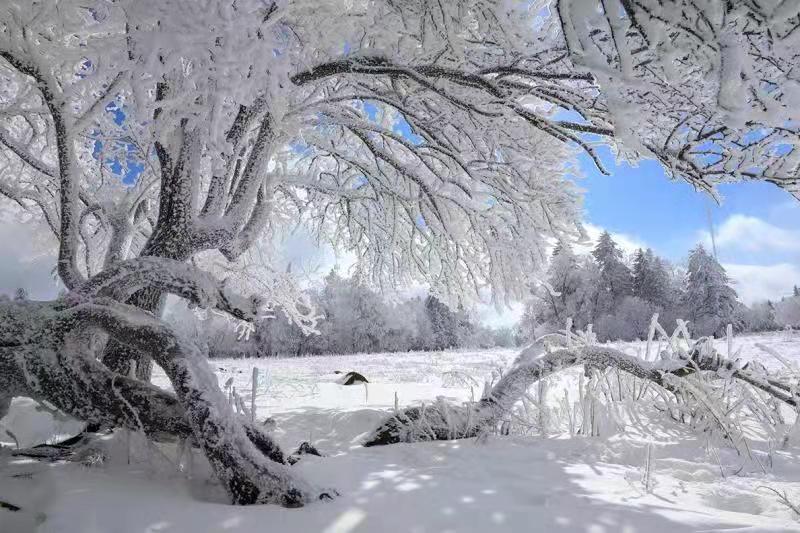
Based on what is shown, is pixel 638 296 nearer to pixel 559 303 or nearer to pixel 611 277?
pixel 611 277

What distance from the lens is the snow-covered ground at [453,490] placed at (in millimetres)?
1837

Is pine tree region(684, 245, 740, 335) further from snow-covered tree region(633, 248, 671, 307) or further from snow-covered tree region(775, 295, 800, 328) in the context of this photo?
snow-covered tree region(775, 295, 800, 328)

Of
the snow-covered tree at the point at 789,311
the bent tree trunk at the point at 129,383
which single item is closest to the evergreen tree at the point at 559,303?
the snow-covered tree at the point at 789,311

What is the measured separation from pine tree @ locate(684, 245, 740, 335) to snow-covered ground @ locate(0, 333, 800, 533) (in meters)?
35.3

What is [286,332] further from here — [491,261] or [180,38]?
[180,38]

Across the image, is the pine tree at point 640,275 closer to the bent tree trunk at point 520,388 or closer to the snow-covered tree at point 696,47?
the bent tree trunk at point 520,388

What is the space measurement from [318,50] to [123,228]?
441 centimetres

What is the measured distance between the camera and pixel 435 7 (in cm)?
312

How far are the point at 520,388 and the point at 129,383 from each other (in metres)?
3.02

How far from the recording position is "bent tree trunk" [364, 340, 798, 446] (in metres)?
3.72

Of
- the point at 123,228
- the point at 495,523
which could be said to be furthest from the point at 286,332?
the point at 495,523

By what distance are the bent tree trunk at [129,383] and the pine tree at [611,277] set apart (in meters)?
34.8

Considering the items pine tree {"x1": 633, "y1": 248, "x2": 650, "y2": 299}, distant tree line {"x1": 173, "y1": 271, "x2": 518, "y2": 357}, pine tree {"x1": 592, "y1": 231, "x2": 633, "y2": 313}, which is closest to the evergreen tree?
pine tree {"x1": 592, "y1": 231, "x2": 633, "y2": 313}

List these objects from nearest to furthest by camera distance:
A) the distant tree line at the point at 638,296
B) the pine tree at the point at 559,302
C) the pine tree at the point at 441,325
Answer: the distant tree line at the point at 638,296 → the pine tree at the point at 559,302 → the pine tree at the point at 441,325
